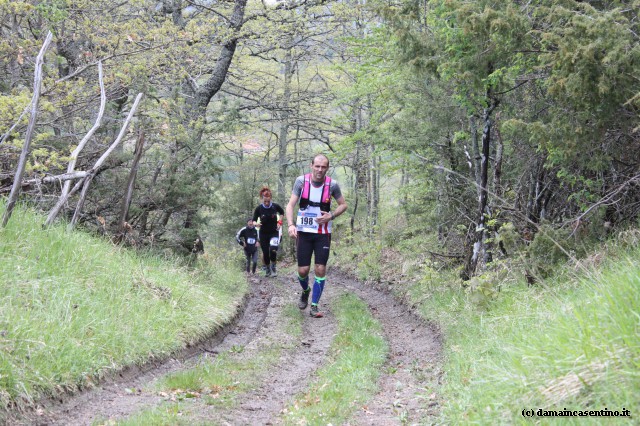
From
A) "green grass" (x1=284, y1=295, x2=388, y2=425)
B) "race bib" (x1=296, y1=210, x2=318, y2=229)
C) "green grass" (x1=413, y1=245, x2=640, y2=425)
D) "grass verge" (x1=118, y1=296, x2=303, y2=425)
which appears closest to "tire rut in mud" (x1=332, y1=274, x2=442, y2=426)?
"green grass" (x1=284, y1=295, x2=388, y2=425)

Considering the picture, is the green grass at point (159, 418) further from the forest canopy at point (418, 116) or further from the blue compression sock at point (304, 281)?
the blue compression sock at point (304, 281)

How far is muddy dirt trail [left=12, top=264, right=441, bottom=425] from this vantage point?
4.20 m

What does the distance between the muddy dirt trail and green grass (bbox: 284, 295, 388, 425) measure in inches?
4.5

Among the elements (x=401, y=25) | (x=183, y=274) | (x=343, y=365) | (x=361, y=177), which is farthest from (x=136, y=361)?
(x=361, y=177)

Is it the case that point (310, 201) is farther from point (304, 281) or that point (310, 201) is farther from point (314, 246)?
point (304, 281)

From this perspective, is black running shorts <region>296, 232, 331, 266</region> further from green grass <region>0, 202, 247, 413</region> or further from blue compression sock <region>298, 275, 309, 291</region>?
green grass <region>0, 202, 247, 413</region>

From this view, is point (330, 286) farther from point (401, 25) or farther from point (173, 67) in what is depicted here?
point (401, 25)

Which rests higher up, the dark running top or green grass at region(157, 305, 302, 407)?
the dark running top

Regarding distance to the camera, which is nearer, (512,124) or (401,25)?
(512,124)

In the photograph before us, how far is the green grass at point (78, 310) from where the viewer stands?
4217mm

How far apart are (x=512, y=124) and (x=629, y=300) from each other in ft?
8.85

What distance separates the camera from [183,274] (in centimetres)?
865

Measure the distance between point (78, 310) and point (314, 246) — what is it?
173 inches

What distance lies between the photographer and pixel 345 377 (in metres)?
5.44
